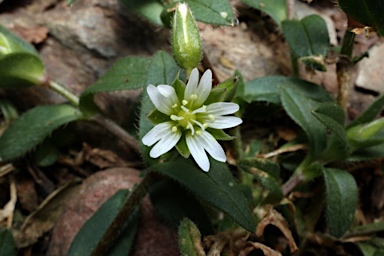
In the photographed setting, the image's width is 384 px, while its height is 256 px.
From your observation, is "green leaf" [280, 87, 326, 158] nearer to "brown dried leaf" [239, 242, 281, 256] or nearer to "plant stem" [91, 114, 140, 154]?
"brown dried leaf" [239, 242, 281, 256]

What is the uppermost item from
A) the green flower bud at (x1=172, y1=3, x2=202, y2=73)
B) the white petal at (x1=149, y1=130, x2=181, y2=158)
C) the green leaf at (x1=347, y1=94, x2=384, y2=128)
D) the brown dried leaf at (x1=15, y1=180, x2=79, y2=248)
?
the green flower bud at (x1=172, y1=3, x2=202, y2=73)

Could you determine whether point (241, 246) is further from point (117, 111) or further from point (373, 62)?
point (373, 62)

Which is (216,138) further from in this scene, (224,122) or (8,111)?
(8,111)

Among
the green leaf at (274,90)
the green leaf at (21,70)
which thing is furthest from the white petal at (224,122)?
the green leaf at (21,70)

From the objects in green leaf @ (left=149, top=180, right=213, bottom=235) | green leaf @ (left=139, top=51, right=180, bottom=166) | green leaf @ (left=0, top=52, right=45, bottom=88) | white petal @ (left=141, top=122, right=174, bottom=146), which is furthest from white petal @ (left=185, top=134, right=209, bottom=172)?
green leaf @ (left=0, top=52, right=45, bottom=88)

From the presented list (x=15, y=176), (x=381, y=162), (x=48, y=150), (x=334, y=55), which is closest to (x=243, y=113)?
(x=334, y=55)

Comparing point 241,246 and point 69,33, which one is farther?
point 69,33

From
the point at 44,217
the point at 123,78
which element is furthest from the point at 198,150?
the point at 44,217
